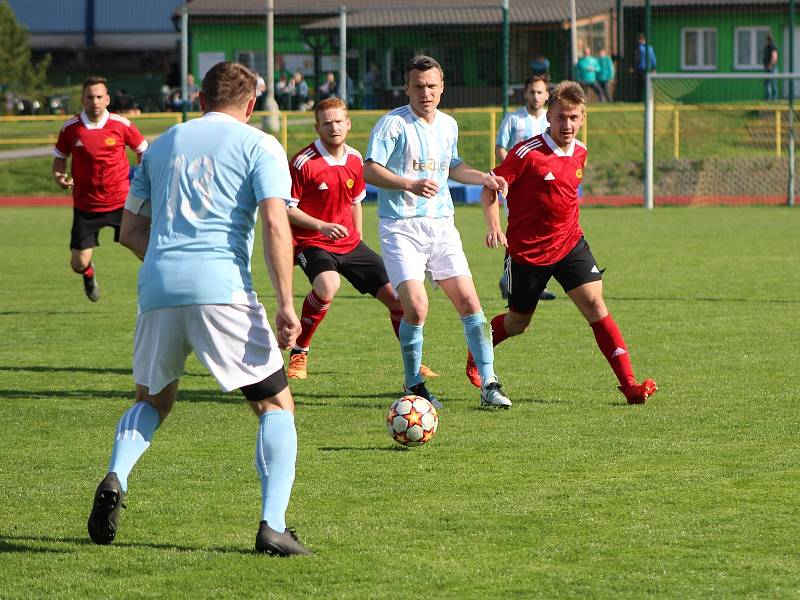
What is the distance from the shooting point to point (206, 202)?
4863mm

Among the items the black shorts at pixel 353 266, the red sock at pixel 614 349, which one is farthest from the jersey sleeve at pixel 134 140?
the red sock at pixel 614 349

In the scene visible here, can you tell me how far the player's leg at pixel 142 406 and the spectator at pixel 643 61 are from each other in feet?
74.2

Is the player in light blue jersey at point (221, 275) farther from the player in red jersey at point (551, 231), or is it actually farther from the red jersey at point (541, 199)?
the red jersey at point (541, 199)

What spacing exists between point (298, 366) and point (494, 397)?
76.6 inches

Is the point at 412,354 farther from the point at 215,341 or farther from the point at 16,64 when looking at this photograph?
the point at 16,64

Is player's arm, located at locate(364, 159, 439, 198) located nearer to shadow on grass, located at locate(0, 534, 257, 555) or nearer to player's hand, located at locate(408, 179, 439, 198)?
player's hand, located at locate(408, 179, 439, 198)

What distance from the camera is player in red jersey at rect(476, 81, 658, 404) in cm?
805

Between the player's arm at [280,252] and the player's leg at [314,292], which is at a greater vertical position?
the player's arm at [280,252]

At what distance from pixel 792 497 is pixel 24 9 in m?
60.6

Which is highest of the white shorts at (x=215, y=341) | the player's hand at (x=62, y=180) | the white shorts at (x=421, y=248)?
the player's hand at (x=62, y=180)

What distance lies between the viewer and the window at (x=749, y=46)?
35.3 meters

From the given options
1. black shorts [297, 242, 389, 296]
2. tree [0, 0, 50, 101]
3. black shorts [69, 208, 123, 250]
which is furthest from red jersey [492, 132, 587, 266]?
tree [0, 0, 50, 101]

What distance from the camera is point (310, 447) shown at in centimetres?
691

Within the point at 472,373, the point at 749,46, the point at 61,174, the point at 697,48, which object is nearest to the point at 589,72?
the point at 697,48
